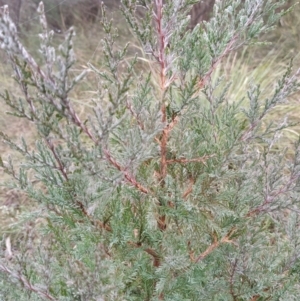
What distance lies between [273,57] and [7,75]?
2.55 metres

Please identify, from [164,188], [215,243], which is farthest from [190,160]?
[215,243]

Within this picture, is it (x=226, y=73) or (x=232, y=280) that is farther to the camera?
(x=226, y=73)

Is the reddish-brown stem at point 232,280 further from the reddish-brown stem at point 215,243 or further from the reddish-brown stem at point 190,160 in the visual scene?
the reddish-brown stem at point 190,160

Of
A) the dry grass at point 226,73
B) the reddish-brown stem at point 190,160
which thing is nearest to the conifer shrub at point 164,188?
the reddish-brown stem at point 190,160

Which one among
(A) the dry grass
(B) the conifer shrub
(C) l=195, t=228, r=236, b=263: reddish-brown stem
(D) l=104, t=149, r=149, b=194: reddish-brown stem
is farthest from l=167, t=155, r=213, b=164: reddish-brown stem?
(A) the dry grass

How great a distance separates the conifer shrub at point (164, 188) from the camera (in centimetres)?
102

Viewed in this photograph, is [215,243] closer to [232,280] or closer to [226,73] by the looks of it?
[232,280]

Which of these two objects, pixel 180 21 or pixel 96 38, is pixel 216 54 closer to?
pixel 180 21

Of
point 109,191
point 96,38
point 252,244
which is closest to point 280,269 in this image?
point 252,244

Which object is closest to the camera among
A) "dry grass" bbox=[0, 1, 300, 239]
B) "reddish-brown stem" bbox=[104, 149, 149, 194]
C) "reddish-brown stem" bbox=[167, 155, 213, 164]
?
"reddish-brown stem" bbox=[104, 149, 149, 194]

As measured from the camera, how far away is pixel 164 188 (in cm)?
117

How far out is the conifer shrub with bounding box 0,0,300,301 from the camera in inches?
40.3

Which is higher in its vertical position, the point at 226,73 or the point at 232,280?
the point at 232,280

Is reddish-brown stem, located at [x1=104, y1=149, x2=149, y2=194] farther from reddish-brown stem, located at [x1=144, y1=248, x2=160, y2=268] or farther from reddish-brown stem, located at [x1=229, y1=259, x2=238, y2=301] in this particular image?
reddish-brown stem, located at [x1=229, y1=259, x2=238, y2=301]
